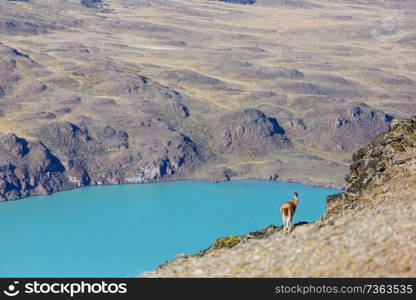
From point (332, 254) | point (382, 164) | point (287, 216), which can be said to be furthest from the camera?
point (382, 164)

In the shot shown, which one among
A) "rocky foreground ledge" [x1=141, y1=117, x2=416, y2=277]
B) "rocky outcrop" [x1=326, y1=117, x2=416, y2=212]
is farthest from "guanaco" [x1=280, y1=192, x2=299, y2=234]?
"rocky outcrop" [x1=326, y1=117, x2=416, y2=212]

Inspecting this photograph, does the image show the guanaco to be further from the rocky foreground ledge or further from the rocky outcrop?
the rocky outcrop

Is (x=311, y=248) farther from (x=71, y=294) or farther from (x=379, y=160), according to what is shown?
(x=379, y=160)

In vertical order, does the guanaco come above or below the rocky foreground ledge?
above

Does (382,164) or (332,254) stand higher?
(382,164)

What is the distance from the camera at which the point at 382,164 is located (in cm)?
4494

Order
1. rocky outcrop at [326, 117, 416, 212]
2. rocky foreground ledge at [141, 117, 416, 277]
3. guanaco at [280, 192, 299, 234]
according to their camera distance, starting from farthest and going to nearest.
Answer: rocky outcrop at [326, 117, 416, 212] < guanaco at [280, 192, 299, 234] < rocky foreground ledge at [141, 117, 416, 277]

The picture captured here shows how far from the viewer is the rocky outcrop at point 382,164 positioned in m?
42.5

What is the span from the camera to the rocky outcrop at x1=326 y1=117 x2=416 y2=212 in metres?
42.5

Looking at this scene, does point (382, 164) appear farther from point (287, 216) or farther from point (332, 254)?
point (332, 254)

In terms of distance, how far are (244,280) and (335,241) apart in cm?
403

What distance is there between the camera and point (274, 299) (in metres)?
21.9

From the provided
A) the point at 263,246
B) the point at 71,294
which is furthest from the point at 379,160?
the point at 71,294

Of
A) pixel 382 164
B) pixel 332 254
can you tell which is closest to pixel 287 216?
pixel 332 254
